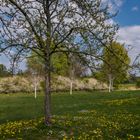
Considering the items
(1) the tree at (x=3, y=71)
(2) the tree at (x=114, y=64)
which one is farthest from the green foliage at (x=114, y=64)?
(1) the tree at (x=3, y=71)

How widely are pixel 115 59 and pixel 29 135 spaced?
20.0ft

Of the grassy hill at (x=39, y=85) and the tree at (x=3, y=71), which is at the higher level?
the grassy hill at (x=39, y=85)

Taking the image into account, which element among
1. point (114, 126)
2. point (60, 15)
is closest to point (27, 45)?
point (60, 15)

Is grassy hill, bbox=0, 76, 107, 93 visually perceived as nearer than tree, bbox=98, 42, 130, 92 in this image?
No

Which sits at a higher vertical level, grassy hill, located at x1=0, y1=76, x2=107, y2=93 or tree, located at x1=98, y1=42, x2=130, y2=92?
grassy hill, located at x1=0, y1=76, x2=107, y2=93

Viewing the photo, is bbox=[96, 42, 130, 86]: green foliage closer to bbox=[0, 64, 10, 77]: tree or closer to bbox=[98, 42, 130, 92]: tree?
bbox=[98, 42, 130, 92]: tree

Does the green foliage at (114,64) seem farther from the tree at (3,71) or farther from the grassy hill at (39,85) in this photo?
the grassy hill at (39,85)

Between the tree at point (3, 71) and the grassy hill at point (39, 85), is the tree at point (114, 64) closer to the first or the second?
the tree at point (3, 71)

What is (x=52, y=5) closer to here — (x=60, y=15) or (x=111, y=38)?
(x=60, y=15)

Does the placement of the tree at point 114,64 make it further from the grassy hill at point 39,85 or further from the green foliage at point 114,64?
the grassy hill at point 39,85

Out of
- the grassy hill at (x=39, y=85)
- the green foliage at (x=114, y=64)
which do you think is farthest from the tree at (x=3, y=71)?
the grassy hill at (x=39, y=85)

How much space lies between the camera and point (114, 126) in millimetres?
22062

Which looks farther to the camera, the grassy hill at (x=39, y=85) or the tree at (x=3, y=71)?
the grassy hill at (x=39, y=85)

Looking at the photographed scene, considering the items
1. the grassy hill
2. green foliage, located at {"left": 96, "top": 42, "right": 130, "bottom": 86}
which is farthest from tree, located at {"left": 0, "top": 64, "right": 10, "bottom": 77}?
the grassy hill
